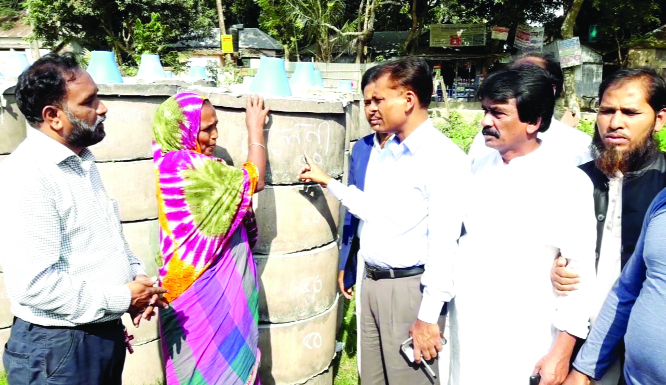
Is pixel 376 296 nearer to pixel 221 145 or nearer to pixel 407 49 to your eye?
pixel 221 145

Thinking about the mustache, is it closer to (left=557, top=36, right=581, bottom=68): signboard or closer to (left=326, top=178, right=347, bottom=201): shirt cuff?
(left=326, top=178, right=347, bottom=201): shirt cuff

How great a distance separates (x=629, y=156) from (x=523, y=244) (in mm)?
519

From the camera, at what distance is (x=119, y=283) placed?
1.85 m

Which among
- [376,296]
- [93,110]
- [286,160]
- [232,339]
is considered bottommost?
[232,339]

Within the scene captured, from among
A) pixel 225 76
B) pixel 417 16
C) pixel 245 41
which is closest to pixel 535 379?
pixel 225 76

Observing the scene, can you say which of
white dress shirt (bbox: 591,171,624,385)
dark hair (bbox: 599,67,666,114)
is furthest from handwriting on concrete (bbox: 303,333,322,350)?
dark hair (bbox: 599,67,666,114)

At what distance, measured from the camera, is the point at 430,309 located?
2057mm

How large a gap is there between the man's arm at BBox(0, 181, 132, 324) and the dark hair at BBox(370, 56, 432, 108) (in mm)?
1417

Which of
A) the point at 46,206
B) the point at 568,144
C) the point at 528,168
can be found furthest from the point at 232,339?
the point at 568,144

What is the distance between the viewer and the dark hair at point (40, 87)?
1.68 meters

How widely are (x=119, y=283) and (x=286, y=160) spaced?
3.24 feet

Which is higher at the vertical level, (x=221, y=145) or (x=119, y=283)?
(x=221, y=145)

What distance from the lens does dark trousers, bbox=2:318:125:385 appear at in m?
1.68

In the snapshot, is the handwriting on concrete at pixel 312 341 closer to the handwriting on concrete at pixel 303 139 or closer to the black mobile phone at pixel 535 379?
the handwriting on concrete at pixel 303 139
